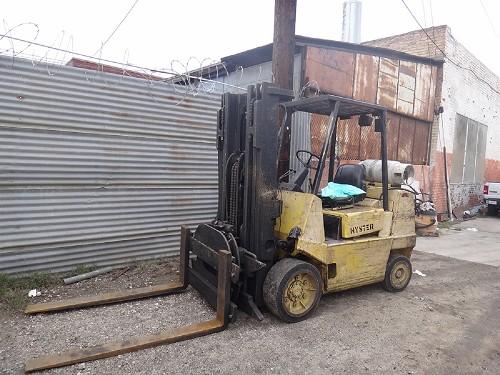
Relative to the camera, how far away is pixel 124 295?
453 centimetres

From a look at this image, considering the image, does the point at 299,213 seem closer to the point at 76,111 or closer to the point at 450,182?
the point at 76,111

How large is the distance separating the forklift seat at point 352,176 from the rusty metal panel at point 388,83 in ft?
18.7

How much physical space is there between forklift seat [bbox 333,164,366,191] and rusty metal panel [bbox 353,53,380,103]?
4637mm

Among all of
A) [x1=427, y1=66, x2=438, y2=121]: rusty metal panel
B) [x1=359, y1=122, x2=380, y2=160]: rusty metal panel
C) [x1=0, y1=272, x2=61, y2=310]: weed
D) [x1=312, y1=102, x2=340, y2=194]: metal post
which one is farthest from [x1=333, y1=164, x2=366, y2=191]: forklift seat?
[x1=427, y1=66, x2=438, y2=121]: rusty metal panel

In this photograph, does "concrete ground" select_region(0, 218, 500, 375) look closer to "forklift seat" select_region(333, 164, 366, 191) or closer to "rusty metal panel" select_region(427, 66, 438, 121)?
"forklift seat" select_region(333, 164, 366, 191)

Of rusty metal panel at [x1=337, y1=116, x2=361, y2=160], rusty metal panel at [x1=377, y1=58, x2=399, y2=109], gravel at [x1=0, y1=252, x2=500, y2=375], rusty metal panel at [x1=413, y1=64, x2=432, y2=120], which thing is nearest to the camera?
gravel at [x1=0, y1=252, x2=500, y2=375]

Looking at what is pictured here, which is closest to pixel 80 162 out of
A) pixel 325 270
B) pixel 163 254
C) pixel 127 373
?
Answer: pixel 163 254

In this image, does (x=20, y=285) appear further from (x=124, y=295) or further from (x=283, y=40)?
(x=283, y=40)

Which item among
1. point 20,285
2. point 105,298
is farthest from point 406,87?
point 20,285

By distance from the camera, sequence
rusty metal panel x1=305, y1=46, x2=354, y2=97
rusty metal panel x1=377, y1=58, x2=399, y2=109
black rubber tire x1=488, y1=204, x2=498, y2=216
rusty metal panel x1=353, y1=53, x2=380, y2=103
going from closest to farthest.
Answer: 1. rusty metal panel x1=305, y1=46, x2=354, y2=97
2. rusty metal panel x1=353, y1=53, x2=380, y2=103
3. rusty metal panel x1=377, y1=58, x2=399, y2=109
4. black rubber tire x1=488, y1=204, x2=498, y2=216

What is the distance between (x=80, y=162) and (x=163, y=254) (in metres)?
2.01

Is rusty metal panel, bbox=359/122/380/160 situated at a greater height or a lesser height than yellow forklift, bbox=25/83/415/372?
greater

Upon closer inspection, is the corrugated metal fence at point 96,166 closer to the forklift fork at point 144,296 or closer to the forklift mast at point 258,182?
the forklift fork at point 144,296

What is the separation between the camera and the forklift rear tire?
4.01 metres
